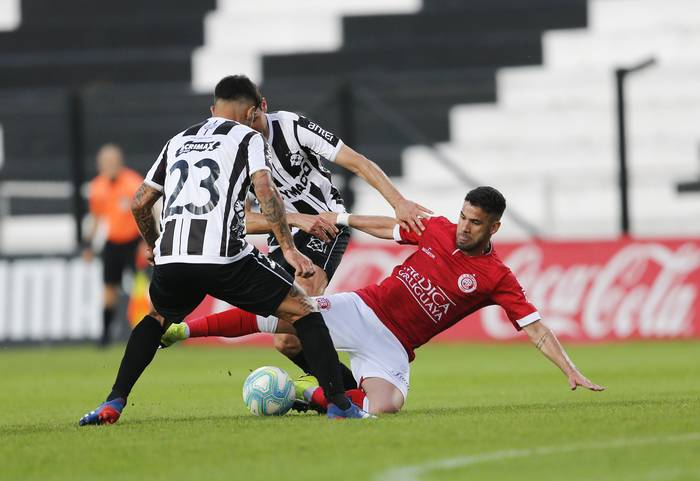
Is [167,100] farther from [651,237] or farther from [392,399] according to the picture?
[392,399]

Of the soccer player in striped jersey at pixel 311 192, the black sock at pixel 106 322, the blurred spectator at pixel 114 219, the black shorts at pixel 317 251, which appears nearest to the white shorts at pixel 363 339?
the soccer player in striped jersey at pixel 311 192

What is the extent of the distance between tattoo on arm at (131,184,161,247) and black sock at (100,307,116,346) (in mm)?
7967

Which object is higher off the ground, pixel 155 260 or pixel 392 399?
pixel 155 260

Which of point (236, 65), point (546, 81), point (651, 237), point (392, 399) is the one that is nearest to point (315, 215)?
point (392, 399)

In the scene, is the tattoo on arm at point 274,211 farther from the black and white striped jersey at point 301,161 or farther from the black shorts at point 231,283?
the black and white striped jersey at point 301,161

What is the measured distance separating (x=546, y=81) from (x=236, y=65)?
181 inches

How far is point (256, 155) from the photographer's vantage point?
664 cm

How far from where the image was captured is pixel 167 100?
16.9 metres

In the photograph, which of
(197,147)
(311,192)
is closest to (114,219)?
(311,192)

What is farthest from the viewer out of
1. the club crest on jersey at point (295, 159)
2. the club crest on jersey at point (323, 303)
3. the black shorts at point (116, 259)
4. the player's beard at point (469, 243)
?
the black shorts at point (116, 259)

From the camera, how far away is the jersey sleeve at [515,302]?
732cm

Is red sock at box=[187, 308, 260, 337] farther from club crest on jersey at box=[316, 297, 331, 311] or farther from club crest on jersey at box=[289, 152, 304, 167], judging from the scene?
club crest on jersey at box=[289, 152, 304, 167]

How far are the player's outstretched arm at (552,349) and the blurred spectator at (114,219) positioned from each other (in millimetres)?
8611

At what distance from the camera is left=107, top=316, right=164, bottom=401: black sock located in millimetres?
6832
